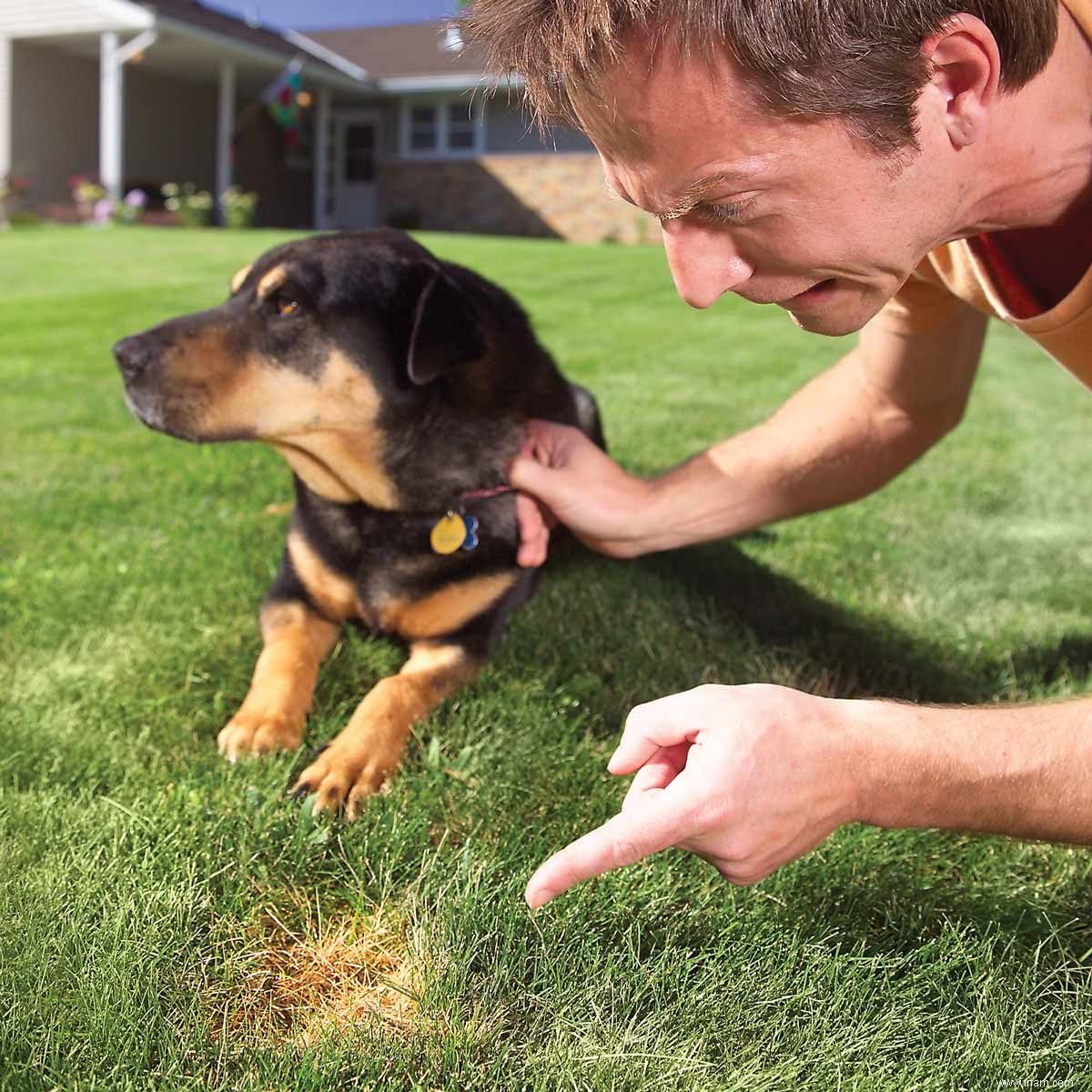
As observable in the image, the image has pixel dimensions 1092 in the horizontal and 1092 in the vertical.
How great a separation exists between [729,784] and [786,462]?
1.49 metres

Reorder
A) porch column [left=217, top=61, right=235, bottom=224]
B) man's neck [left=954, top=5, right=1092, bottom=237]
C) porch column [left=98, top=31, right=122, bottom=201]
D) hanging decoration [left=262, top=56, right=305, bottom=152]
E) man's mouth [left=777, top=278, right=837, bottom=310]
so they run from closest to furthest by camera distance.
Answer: man's neck [left=954, top=5, right=1092, bottom=237], man's mouth [left=777, top=278, right=837, bottom=310], porch column [left=98, top=31, right=122, bottom=201], porch column [left=217, top=61, right=235, bottom=224], hanging decoration [left=262, top=56, right=305, bottom=152]

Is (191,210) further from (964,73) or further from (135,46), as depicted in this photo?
(964,73)

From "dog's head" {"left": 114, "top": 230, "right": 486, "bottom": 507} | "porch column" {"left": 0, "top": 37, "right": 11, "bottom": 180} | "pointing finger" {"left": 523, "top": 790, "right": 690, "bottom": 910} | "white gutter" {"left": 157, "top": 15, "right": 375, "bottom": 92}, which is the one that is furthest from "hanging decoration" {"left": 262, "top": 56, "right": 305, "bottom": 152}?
"pointing finger" {"left": 523, "top": 790, "right": 690, "bottom": 910}

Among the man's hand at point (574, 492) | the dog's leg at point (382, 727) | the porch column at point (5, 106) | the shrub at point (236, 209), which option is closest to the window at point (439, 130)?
A: the shrub at point (236, 209)

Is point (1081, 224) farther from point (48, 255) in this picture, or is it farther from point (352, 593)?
point (48, 255)

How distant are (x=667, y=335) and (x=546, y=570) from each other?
6176mm

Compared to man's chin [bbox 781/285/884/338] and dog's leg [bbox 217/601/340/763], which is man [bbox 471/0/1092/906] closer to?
man's chin [bbox 781/285/884/338]

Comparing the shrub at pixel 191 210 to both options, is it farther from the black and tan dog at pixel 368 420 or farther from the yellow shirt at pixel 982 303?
the yellow shirt at pixel 982 303

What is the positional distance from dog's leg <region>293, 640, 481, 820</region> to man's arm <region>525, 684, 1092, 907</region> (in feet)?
2.46

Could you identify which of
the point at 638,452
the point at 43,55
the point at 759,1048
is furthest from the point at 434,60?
the point at 759,1048

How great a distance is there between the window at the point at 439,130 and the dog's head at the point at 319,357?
25.2 m

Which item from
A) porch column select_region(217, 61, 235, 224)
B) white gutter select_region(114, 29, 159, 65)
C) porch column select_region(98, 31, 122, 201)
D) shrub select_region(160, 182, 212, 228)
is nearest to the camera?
shrub select_region(160, 182, 212, 228)

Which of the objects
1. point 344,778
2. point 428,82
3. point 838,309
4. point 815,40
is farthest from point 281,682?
point 428,82

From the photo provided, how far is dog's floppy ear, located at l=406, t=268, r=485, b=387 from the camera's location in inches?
105
